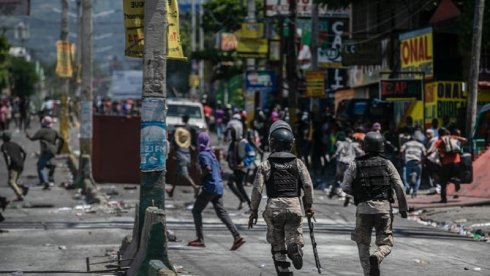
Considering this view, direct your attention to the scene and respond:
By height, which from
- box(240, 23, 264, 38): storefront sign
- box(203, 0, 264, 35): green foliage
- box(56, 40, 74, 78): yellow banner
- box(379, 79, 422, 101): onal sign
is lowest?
box(379, 79, 422, 101): onal sign

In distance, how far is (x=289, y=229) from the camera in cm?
1084

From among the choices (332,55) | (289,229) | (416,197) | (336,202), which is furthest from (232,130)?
(332,55)

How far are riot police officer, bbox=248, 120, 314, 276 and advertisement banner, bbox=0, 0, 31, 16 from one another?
11277mm

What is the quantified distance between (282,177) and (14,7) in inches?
464

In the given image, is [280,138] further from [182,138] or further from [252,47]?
[252,47]

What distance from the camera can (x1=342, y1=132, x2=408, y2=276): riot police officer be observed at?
425 inches

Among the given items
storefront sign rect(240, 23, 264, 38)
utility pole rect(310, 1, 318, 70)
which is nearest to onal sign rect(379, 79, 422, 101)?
utility pole rect(310, 1, 318, 70)

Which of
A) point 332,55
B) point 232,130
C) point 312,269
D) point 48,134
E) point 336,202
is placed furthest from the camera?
point 332,55

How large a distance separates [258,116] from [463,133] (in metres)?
12.9

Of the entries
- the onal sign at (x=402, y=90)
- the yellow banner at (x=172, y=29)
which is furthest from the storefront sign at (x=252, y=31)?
the yellow banner at (x=172, y=29)

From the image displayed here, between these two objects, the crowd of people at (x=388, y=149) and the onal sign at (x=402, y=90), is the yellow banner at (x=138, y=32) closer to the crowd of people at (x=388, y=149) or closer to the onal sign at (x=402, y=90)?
the crowd of people at (x=388, y=149)

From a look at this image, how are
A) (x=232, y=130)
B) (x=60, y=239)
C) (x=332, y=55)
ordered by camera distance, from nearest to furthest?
(x=60, y=239) → (x=232, y=130) → (x=332, y=55)

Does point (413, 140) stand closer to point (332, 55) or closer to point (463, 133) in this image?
point (463, 133)

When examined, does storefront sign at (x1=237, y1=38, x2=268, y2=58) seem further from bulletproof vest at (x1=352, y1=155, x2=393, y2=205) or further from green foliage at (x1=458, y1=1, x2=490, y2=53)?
bulletproof vest at (x1=352, y1=155, x2=393, y2=205)
